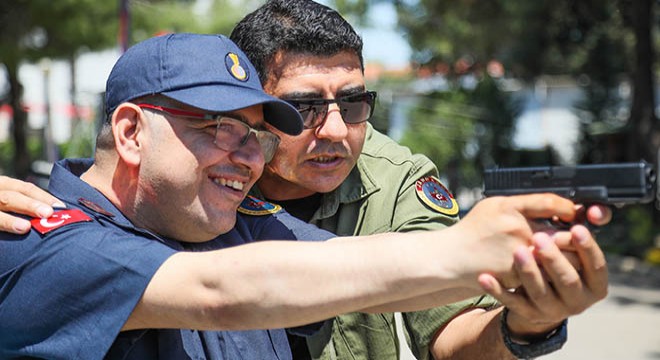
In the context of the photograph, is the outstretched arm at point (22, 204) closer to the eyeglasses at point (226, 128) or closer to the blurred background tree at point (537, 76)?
the eyeglasses at point (226, 128)

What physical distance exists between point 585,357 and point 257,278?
6.53 metres

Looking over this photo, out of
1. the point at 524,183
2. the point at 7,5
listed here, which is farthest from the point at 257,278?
the point at 7,5

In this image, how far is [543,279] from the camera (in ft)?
5.00

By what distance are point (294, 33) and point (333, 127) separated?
0.34m

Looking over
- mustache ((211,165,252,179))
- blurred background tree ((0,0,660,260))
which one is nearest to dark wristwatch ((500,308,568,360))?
mustache ((211,165,252,179))

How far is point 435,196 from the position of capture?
2596 mm

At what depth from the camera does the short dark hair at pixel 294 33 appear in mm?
2688

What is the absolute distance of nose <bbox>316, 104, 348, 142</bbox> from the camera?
2633mm

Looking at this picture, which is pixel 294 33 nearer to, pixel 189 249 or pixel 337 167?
pixel 337 167

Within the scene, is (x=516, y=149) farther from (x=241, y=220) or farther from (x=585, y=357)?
(x=241, y=220)

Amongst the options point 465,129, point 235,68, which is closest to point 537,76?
point 465,129

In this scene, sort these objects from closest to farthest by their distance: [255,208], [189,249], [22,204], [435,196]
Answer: [22,204] → [189,249] → [255,208] → [435,196]

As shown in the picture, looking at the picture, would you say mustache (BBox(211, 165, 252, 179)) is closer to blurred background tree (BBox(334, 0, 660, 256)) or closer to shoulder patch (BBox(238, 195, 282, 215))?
shoulder patch (BBox(238, 195, 282, 215))

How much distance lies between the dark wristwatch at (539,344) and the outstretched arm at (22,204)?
1.02 meters
